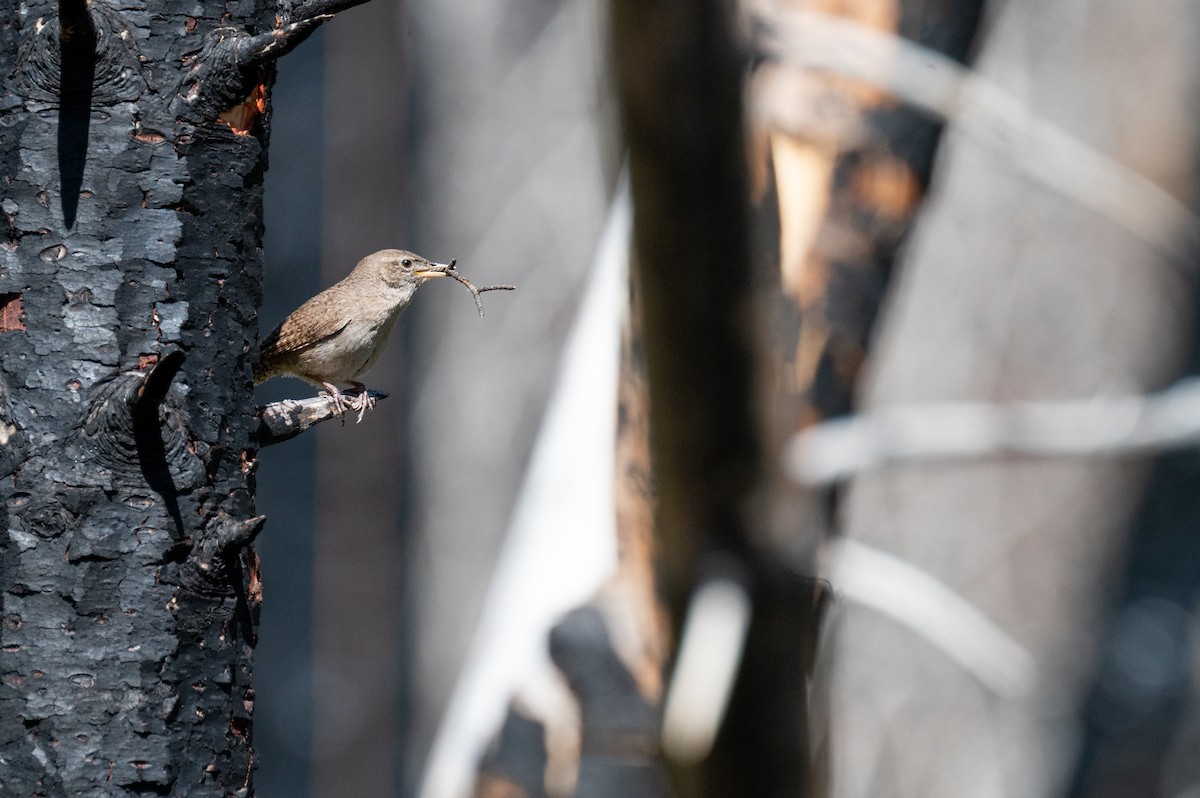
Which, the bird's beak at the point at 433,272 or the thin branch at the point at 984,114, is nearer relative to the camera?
the thin branch at the point at 984,114

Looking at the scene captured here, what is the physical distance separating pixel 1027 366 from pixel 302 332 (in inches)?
133

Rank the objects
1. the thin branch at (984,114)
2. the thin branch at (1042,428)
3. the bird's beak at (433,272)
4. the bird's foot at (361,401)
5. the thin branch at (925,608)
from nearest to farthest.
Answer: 1. the thin branch at (984,114)
2. the bird's foot at (361,401)
3. the bird's beak at (433,272)
4. the thin branch at (925,608)
5. the thin branch at (1042,428)

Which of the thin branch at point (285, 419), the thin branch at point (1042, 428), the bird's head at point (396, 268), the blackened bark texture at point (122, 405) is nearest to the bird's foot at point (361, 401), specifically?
the bird's head at point (396, 268)

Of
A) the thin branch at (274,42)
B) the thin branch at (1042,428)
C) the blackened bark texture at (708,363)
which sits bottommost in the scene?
the thin branch at (1042,428)

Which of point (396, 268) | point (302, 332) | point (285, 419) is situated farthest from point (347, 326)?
point (285, 419)

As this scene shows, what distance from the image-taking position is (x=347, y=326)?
3.83 metres

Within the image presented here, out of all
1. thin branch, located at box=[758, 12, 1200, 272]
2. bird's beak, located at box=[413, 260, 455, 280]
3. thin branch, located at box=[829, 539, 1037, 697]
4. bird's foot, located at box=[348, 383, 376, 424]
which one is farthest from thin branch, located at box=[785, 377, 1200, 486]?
bird's foot, located at box=[348, 383, 376, 424]

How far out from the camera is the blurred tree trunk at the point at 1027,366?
5500 millimetres

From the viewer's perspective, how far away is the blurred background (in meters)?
2.93

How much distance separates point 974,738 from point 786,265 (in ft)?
12.0

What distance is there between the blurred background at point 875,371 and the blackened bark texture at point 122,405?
4.24 ft

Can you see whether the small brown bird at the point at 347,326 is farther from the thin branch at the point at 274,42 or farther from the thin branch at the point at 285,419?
the thin branch at the point at 274,42

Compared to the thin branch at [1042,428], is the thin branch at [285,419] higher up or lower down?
higher up

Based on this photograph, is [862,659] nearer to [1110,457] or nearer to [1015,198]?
[1110,457]
